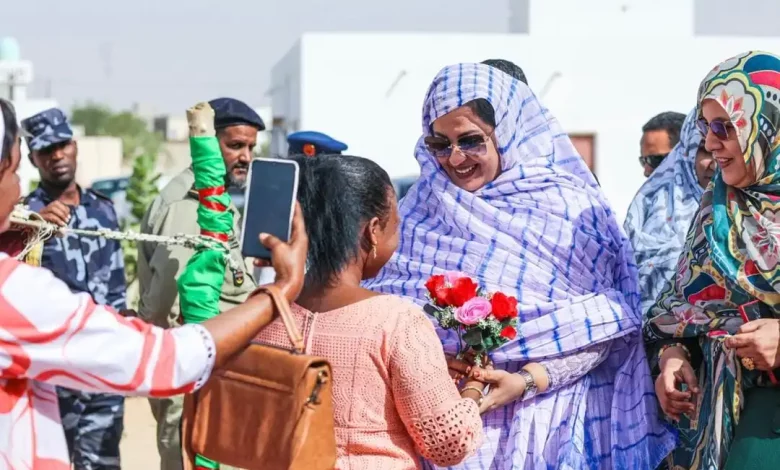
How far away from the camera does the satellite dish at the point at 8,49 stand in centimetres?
3497

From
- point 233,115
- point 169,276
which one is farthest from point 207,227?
point 233,115

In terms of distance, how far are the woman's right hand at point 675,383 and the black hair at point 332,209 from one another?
132 centimetres

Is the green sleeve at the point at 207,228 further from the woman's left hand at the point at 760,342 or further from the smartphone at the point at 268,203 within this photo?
the woman's left hand at the point at 760,342

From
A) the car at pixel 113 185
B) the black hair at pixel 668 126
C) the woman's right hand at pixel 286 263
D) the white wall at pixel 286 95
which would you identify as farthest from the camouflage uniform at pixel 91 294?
the white wall at pixel 286 95

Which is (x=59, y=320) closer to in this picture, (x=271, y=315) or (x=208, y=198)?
(x=271, y=315)

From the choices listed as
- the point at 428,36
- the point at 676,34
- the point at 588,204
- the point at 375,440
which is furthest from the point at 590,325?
the point at 676,34

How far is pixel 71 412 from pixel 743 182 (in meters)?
4.11

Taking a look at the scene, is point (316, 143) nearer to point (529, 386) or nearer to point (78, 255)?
point (78, 255)

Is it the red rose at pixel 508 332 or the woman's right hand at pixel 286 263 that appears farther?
the red rose at pixel 508 332

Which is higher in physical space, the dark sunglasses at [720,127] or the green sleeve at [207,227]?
the dark sunglasses at [720,127]

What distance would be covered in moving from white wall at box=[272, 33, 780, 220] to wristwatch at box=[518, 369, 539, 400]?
785 inches

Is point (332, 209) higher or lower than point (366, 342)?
higher

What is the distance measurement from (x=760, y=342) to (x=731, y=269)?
10.6 inches

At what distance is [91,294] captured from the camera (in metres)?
6.66
